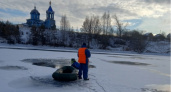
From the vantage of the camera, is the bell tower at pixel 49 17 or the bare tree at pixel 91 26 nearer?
the bare tree at pixel 91 26

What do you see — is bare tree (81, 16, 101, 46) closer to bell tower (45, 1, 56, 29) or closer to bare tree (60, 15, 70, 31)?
bare tree (60, 15, 70, 31)

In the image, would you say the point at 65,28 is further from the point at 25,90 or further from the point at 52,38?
the point at 25,90

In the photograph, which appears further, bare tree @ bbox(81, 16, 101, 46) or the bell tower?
the bell tower

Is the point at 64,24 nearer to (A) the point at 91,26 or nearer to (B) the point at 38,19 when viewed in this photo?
(A) the point at 91,26

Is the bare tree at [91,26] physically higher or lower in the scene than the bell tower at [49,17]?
lower

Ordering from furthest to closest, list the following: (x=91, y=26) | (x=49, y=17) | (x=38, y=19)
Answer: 1. (x=38, y=19)
2. (x=49, y=17)
3. (x=91, y=26)

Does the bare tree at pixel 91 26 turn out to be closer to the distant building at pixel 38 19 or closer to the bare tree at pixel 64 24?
the bare tree at pixel 64 24

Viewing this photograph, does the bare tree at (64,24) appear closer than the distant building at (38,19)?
Yes

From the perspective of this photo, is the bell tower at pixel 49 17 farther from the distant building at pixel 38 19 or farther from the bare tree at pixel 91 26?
the bare tree at pixel 91 26

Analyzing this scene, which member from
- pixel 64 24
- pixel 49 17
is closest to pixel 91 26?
pixel 64 24

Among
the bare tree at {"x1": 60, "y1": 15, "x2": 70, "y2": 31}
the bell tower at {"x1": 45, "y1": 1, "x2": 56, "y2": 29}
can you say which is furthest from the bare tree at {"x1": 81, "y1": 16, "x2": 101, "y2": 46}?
the bell tower at {"x1": 45, "y1": 1, "x2": 56, "y2": 29}

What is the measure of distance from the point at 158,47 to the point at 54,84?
51684 millimetres

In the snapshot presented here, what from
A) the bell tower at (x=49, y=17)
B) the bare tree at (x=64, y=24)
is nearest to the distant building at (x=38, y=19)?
the bell tower at (x=49, y=17)

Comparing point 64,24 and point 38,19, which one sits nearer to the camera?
point 64,24
